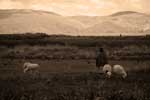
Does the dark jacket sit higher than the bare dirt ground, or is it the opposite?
the dark jacket

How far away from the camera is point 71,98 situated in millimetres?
13914

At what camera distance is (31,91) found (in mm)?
16016

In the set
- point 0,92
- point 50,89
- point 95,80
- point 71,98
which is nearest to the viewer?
point 71,98

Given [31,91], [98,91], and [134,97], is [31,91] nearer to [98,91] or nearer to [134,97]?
[98,91]

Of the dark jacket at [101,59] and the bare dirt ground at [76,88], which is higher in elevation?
the dark jacket at [101,59]

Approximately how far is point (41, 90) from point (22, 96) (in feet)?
7.04

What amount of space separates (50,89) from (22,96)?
2562mm

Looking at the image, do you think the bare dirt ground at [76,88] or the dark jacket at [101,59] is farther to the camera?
the dark jacket at [101,59]

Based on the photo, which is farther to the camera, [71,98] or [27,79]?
[27,79]

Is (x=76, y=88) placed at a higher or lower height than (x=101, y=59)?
Answer: lower

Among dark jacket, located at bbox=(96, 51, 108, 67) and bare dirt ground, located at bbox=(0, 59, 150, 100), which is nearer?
bare dirt ground, located at bbox=(0, 59, 150, 100)

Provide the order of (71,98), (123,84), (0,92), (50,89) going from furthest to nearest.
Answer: (123,84) → (50,89) → (0,92) → (71,98)

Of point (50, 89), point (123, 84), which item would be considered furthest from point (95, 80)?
point (50, 89)

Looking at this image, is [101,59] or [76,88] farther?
[101,59]
